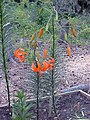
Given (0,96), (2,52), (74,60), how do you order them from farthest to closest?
(74,60) < (0,96) < (2,52)

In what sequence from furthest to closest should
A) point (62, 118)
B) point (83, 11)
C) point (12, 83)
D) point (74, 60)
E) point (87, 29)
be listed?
point (83, 11) → point (87, 29) → point (74, 60) → point (12, 83) → point (62, 118)

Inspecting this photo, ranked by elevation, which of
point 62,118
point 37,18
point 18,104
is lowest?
point 62,118

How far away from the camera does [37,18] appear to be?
9500mm

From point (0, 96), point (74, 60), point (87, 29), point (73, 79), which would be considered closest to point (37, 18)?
point (87, 29)

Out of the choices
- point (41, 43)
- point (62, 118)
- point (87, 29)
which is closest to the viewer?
point (62, 118)

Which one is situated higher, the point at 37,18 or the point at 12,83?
the point at 37,18

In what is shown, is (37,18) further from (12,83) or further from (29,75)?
(29,75)

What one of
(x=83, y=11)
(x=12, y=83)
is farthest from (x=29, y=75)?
(x=83, y=11)

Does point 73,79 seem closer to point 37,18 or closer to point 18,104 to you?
point 18,104

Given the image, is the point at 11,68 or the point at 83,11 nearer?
the point at 11,68

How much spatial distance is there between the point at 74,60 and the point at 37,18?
112 inches

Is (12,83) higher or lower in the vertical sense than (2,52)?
lower

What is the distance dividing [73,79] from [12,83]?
962 mm

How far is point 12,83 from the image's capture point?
5.65 m
